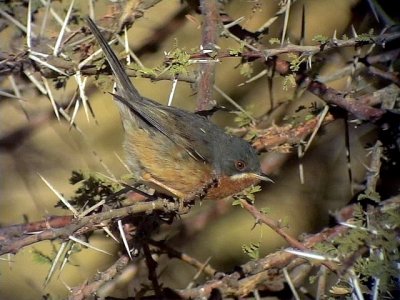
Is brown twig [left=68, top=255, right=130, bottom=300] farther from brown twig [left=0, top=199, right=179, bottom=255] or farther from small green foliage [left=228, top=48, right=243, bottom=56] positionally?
small green foliage [left=228, top=48, right=243, bottom=56]

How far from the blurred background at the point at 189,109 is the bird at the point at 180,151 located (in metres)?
0.55

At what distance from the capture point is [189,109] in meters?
3.87

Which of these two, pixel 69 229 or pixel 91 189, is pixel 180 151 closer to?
pixel 91 189

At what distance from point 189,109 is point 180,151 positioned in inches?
32.7

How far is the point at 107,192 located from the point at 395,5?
195 centimetres

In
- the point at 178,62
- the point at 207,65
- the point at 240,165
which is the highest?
the point at 178,62

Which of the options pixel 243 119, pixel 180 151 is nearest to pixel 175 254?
pixel 180 151

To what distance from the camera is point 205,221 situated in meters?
3.85

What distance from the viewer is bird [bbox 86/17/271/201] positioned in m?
2.98

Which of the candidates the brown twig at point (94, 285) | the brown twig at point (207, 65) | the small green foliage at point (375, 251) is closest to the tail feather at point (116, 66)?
the brown twig at point (207, 65)

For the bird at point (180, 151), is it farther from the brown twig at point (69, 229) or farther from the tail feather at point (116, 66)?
the brown twig at point (69, 229)

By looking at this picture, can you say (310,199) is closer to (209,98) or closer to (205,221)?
(205,221)

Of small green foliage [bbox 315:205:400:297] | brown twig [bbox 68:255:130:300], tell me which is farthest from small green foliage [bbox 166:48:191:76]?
small green foliage [bbox 315:205:400:297]

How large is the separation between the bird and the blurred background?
1.80 feet
